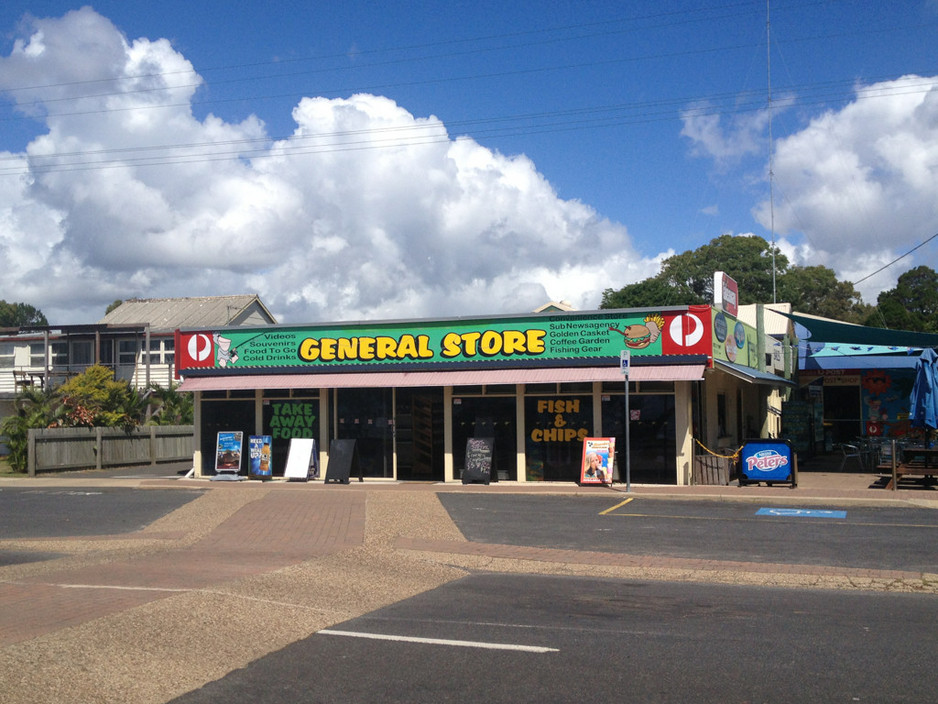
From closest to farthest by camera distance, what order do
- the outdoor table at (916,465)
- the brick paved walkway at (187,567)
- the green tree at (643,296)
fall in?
the brick paved walkway at (187,567) → the outdoor table at (916,465) → the green tree at (643,296)

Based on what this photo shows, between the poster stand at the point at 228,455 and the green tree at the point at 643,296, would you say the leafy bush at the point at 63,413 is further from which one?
the green tree at the point at 643,296

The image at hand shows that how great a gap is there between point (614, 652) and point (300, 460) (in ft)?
55.9

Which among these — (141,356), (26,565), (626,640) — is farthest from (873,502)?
(141,356)

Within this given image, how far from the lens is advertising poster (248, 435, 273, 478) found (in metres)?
23.5

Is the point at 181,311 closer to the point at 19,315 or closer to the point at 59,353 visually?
the point at 59,353

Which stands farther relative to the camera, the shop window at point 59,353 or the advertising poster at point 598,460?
the shop window at point 59,353

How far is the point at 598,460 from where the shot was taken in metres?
20.7

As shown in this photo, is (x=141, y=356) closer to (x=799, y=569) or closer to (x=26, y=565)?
A: (x=26, y=565)

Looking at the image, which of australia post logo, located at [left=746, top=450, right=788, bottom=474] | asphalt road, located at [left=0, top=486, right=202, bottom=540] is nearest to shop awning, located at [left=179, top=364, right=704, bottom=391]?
australia post logo, located at [left=746, top=450, right=788, bottom=474]

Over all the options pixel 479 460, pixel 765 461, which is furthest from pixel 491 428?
pixel 765 461

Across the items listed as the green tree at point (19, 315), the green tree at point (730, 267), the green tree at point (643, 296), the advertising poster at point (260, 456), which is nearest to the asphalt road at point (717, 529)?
the advertising poster at point (260, 456)

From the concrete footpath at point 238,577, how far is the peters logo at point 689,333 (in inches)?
148

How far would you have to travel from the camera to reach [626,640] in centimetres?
734

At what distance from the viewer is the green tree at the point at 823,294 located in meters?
77.4
